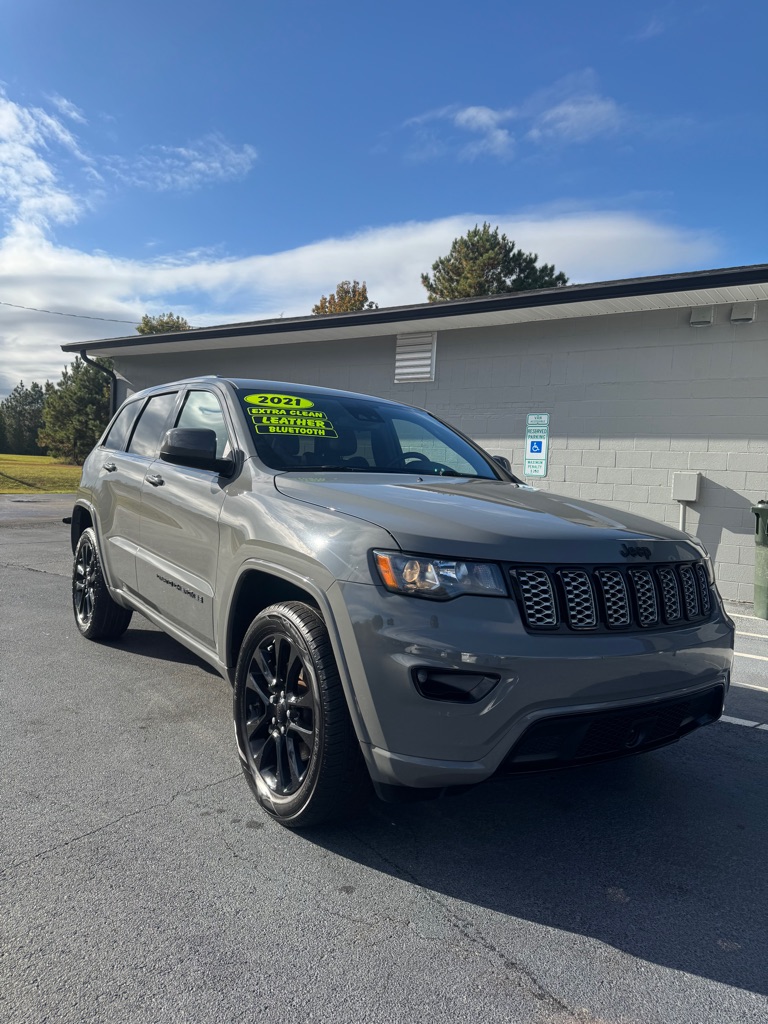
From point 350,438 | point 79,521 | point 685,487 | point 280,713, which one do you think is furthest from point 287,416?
point 685,487

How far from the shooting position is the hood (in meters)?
2.49

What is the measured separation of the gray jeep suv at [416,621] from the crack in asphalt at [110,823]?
26 cm

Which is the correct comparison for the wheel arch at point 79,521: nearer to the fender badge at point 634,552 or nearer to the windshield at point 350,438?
the windshield at point 350,438

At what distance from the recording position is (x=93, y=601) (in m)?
5.36

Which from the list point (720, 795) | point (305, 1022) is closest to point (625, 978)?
point (305, 1022)

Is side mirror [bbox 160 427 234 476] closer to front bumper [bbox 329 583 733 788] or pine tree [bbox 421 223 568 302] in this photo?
front bumper [bbox 329 583 733 788]

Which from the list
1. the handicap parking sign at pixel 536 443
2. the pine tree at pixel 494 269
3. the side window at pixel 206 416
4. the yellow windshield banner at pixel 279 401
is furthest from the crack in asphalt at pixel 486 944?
the pine tree at pixel 494 269

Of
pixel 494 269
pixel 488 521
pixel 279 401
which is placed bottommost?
pixel 488 521

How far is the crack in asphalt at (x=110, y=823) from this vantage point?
2.57 metres

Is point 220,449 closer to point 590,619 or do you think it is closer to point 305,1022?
point 590,619

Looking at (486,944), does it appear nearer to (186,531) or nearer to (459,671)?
(459,671)

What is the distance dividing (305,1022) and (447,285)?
41571mm

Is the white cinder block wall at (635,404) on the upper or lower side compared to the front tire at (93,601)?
upper

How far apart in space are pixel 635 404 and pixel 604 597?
24.0ft
